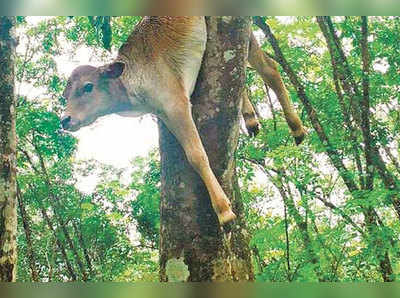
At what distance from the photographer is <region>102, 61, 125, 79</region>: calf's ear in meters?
1.48

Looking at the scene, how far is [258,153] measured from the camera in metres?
4.29

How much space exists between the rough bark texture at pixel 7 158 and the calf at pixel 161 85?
0.85 meters

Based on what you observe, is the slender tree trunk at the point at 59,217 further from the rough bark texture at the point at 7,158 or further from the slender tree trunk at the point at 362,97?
the rough bark texture at the point at 7,158

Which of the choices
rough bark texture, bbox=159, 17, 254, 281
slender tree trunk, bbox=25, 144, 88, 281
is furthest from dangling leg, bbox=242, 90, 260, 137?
slender tree trunk, bbox=25, 144, 88, 281

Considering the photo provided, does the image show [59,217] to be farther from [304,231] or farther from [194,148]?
[194,148]

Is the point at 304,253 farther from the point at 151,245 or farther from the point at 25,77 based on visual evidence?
the point at 25,77

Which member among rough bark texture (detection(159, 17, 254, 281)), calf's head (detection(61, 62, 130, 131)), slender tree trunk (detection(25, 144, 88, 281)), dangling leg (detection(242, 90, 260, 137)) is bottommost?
rough bark texture (detection(159, 17, 254, 281))

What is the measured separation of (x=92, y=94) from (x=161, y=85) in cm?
28

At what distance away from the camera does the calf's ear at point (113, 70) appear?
1479 millimetres

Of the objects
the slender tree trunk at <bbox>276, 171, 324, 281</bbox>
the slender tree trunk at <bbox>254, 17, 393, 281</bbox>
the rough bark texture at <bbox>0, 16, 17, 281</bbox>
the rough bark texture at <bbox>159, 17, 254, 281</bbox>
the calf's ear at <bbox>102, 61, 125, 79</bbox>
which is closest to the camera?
the rough bark texture at <bbox>159, 17, 254, 281</bbox>

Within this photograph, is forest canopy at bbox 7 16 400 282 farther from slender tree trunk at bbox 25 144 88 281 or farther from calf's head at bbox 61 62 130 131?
calf's head at bbox 61 62 130 131

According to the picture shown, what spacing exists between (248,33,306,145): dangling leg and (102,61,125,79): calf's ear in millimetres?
445

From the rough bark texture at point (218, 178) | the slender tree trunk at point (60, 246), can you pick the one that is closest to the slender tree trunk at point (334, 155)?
the rough bark texture at point (218, 178)

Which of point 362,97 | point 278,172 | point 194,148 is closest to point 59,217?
point 278,172
